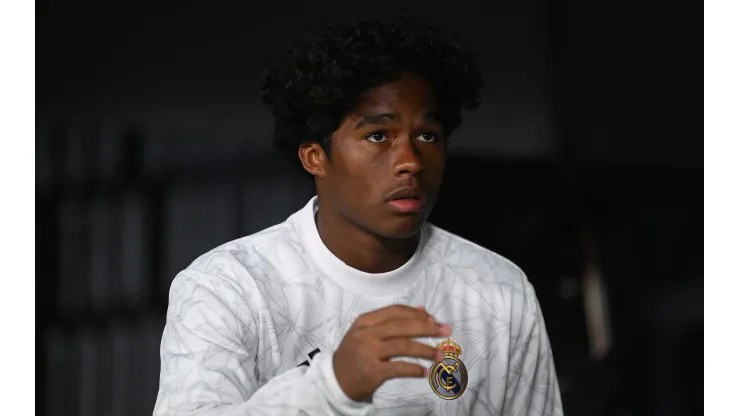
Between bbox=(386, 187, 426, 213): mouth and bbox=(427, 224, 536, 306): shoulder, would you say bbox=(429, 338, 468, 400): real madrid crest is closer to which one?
bbox=(427, 224, 536, 306): shoulder

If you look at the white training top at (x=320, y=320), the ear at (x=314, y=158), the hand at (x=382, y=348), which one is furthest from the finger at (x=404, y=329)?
the ear at (x=314, y=158)

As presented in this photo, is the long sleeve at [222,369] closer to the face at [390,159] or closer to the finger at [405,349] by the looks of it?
the finger at [405,349]

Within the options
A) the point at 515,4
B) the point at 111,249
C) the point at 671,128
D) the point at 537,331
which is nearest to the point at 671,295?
the point at 671,128

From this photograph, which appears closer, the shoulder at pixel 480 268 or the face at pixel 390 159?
the face at pixel 390 159

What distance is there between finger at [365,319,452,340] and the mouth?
271 mm

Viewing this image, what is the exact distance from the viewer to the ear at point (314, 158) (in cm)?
124

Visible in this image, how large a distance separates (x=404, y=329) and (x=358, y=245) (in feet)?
1.09

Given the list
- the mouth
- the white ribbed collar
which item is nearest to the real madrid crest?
the white ribbed collar

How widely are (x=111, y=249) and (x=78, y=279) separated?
0.07 meters

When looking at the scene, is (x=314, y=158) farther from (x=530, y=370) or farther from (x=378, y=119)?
(x=530, y=370)

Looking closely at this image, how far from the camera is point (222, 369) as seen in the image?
1067 millimetres

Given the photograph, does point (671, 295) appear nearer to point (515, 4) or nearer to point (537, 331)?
point (537, 331)

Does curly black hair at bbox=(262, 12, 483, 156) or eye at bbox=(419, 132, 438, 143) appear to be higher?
curly black hair at bbox=(262, 12, 483, 156)

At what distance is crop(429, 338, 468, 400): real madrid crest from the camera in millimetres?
1214
